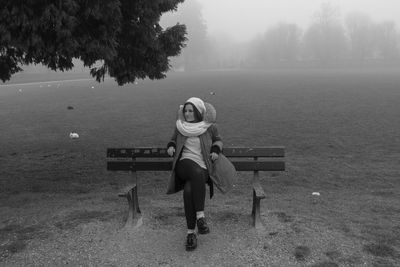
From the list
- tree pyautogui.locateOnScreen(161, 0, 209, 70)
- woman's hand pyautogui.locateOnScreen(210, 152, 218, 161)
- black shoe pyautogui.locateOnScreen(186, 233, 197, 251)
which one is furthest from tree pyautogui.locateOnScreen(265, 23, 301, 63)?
black shoe pyautogui.locateOnScreen(186, 233, 197, 251)

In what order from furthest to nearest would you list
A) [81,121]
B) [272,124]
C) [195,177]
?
[81,121]
[272,124]
[195,177]

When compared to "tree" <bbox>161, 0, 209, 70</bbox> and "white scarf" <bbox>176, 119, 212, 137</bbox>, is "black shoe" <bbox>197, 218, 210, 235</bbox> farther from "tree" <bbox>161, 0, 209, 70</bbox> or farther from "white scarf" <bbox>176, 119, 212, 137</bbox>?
"tree" <bbox>161, 0, 209, 70</bbox>

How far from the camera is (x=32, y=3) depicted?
5180 mm

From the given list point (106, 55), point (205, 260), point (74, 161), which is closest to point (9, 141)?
point (74, 161)

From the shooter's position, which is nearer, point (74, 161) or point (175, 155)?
point (175, 155)

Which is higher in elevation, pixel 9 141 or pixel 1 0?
pixel 1 0

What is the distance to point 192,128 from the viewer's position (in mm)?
4859

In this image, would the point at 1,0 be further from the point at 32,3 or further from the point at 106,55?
the point at 106,55

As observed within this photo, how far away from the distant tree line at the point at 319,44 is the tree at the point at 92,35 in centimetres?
7967

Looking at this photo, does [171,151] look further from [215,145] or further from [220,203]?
[220,203]

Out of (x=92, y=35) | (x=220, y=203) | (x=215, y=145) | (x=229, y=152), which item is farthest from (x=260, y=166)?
(x=92, y=35)

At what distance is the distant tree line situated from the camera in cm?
8950

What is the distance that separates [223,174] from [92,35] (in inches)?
105

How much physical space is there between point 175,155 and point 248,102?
17.2 meters
